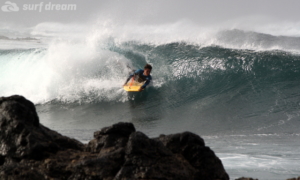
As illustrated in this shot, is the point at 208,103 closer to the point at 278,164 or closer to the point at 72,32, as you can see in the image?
the point at 278,164

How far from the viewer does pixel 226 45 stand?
15461mm

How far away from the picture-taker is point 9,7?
44.0m

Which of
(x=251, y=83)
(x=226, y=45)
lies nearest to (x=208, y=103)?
(x=251, y=83)

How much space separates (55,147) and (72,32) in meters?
29.7

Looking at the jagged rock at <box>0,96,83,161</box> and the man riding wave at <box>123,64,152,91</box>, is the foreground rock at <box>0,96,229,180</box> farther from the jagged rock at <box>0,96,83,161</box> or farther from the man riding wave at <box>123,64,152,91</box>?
the man riding wave at <box>123,64,152,91</box>

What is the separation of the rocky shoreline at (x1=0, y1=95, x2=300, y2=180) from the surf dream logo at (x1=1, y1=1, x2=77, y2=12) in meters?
39.4

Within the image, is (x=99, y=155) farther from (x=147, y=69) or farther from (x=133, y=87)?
(x=133, y=87)

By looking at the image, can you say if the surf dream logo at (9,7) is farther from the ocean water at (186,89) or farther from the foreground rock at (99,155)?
the foreground rock at (99,155)

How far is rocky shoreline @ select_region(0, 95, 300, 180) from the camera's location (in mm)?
2762

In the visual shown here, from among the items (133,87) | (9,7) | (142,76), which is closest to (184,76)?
(142,76)

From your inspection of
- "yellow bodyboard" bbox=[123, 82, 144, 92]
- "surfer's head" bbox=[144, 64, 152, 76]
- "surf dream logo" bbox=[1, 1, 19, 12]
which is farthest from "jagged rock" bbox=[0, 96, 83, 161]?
"surf dream logo" bbox=[1, 1, 19, 12]

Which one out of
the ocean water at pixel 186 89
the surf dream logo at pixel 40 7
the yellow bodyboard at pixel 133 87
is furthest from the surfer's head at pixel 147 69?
the surf dream logo at pixel 40 7

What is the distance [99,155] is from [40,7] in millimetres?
43364

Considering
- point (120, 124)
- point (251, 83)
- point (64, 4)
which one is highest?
point (64, 4)
